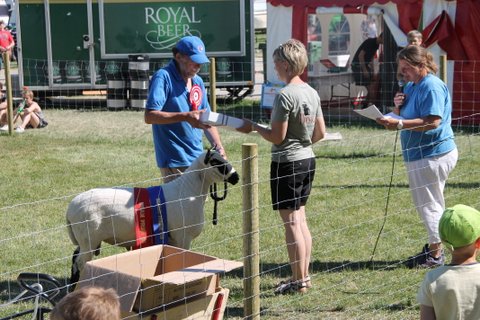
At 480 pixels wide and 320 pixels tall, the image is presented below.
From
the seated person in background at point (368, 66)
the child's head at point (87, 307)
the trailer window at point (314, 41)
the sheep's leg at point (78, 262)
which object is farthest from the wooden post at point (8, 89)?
the child's head at point (87, 307)

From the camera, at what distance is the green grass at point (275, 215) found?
6.40 meters

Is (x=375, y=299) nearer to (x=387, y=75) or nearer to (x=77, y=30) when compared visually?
(x=387, y=75)

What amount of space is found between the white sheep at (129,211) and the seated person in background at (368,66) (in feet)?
34.7

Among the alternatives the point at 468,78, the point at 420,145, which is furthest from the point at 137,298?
the point at 468,78

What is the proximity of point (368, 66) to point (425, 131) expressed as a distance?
10004 millimetres

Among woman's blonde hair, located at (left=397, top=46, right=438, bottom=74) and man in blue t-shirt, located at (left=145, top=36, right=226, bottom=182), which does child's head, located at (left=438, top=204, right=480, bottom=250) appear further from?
woman's blonde hair, located at (left=397, top=46, right=438, bottom=74)

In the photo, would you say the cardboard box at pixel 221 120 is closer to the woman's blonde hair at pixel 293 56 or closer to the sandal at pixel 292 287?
the woman's blonde hair at pixel 293 56

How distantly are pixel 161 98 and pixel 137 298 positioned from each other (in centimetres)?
185

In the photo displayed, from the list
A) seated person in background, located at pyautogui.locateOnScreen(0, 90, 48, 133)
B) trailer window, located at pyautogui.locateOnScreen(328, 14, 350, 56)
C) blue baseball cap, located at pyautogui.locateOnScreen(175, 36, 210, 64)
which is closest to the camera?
blue baseball cap, located at pyautogui.locateOnScreen(175, 36, 210, 64)

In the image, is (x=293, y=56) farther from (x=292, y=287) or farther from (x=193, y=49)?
(x=292, y=287)

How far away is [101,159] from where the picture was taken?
480 inches

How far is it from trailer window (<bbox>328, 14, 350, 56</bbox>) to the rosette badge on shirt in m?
11.4

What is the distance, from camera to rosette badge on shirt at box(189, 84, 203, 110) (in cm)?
642

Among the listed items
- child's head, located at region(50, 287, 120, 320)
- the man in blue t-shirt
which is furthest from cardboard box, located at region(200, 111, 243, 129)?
child's head, located at region(50, 287, 120, 320)
